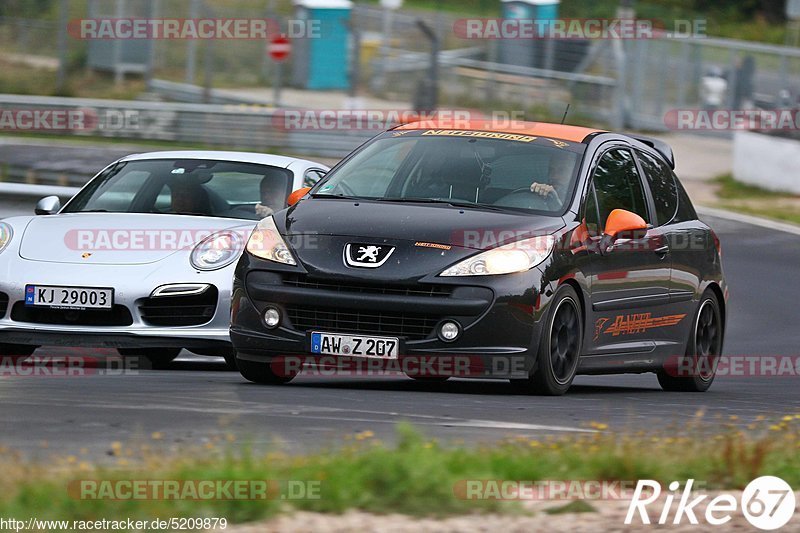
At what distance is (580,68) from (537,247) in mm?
25680

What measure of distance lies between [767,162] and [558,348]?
1913 centimetres

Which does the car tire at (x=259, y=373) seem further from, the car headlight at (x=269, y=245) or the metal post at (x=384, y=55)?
the metal post at (x=384, y=55)

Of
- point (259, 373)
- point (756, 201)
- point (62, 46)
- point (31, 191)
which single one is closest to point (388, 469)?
point (259, 373)

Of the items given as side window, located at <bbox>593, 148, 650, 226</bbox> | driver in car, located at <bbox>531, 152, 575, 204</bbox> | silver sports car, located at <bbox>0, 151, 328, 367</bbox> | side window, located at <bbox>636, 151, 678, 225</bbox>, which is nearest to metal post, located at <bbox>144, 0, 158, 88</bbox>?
silver sports car, located at <bbox>0, 151, 328, 367</bbox>

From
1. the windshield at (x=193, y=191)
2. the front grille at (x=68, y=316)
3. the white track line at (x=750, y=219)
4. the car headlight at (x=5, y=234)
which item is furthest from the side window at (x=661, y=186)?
the white track line at (x=750, y=219)

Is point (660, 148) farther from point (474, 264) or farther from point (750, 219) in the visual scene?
point (750, 219)

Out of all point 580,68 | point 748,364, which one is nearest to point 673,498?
point 748,364

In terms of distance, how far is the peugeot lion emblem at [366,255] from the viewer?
25.3 ft

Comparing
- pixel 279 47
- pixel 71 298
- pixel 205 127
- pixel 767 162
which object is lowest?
pixel 205 127

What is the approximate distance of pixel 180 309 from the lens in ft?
30.3

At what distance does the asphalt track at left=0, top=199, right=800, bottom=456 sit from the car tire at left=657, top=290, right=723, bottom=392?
15 cm

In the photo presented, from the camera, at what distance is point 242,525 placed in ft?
14.3

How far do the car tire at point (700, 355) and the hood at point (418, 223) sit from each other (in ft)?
7.06

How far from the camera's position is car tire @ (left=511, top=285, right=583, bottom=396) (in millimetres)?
7863
